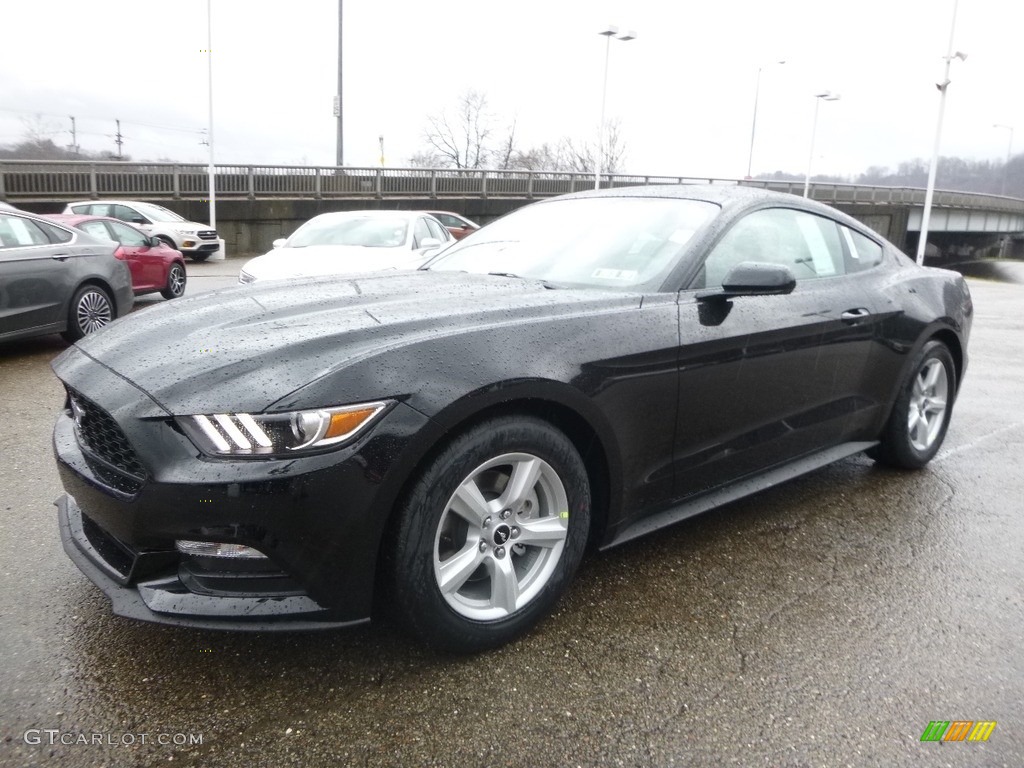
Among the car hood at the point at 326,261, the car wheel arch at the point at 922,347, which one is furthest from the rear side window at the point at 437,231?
the car wheel arch at the point at 922,347

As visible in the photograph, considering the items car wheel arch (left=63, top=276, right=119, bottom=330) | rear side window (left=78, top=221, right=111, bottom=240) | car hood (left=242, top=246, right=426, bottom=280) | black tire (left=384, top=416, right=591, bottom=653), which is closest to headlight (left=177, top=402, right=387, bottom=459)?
black tire (left=384, top=416, right=591, bottom=653)

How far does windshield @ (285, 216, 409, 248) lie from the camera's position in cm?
990

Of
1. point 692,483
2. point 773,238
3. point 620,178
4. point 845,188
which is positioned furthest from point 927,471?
point 845,188

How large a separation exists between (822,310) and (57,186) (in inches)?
916

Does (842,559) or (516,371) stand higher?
(516,371)

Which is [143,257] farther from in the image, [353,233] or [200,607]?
[200,607]

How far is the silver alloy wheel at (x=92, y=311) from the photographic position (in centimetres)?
769

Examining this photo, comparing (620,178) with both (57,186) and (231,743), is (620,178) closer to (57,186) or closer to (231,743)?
(57,186)

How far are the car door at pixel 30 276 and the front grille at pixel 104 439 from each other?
5.21 m

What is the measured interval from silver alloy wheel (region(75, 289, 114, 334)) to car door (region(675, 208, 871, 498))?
256 inches

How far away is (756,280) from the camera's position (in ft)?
9.87

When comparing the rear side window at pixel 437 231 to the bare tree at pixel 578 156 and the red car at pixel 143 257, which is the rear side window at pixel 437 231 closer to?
the red car at pixel 143 257

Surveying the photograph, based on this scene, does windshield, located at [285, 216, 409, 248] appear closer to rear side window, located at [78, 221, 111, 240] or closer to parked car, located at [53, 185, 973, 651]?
rear side window, located at [78, 221, 111, 240]

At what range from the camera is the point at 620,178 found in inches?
1292
